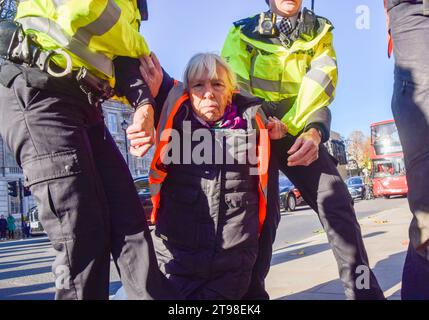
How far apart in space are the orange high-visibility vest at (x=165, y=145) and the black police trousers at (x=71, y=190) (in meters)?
0.36

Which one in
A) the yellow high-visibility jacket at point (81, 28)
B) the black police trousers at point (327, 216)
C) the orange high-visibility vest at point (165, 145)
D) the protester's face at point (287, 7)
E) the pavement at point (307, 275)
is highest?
the protester's face at point (287, 7)

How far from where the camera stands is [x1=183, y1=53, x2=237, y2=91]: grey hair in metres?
2.02

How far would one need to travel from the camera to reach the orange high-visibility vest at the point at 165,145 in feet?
6.29

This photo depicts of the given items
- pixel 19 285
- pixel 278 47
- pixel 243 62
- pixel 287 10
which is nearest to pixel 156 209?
pixel 243 62

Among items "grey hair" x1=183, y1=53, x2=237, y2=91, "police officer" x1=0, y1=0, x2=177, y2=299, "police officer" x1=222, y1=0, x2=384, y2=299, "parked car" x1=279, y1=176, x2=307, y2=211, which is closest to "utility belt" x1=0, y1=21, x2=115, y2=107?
"police officer" x1=0, y1=0, x2=177, y2=299

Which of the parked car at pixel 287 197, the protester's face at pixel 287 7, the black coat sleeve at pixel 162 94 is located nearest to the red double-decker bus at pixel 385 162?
the parked car at pixel 287 197

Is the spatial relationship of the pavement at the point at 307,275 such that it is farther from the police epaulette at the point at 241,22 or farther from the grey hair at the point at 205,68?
the police epaulette at the point at 241,22

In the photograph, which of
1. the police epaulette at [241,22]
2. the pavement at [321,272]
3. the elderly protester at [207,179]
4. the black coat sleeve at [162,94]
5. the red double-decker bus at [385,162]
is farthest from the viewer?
the red double-decker bus at [385,162]

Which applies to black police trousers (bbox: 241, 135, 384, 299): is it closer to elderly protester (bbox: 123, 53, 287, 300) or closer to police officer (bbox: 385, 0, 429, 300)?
elderly protester (bbox: 123, 53, 287, 300)

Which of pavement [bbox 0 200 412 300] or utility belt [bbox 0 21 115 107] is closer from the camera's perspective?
utility belt [bbox 0 21 115 107]

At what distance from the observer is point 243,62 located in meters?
2.25

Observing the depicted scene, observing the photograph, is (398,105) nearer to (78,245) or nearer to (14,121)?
(78,245)

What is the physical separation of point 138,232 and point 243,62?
1114mm

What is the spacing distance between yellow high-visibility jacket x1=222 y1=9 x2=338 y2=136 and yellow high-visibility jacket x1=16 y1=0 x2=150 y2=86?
0.87 metres
